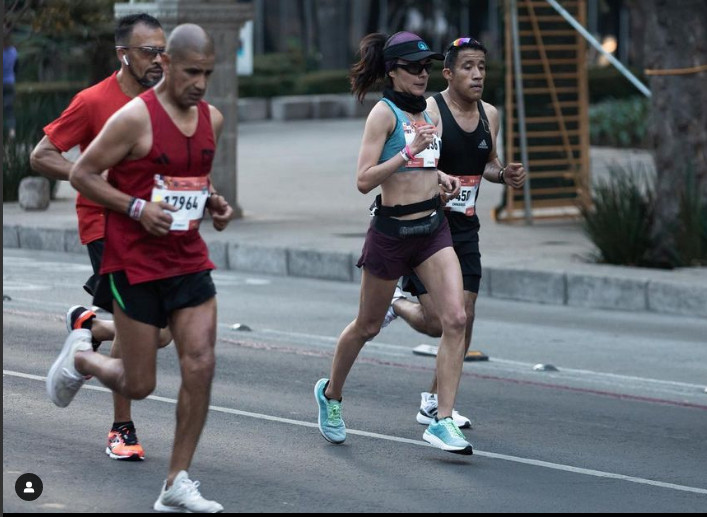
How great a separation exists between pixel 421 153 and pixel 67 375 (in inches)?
76.7

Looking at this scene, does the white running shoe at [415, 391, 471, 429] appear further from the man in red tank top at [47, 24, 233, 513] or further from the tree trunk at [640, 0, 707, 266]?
the tree trunk at [640, 0, 707, 266]

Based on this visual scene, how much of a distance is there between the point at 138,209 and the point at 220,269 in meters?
8.96

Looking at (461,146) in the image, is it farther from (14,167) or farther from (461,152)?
(14,167)

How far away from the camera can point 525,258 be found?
13742 mm

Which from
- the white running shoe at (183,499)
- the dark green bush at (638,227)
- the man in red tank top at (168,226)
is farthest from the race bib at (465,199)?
the dark green bush at (638,227)

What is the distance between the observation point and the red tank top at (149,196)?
5.91 metres

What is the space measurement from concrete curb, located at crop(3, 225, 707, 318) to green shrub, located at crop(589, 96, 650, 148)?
13.1 meters

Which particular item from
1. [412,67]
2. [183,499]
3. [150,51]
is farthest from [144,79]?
[183,499]

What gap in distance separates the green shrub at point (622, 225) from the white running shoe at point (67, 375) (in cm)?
765

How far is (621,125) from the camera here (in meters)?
27.2

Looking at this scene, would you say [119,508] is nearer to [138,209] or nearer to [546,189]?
[138,209]

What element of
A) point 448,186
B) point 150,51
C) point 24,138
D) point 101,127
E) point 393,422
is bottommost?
point 393,422

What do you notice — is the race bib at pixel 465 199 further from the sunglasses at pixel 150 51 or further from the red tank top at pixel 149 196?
the red tank top at pixel 149 196

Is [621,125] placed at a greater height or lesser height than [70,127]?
lesser
